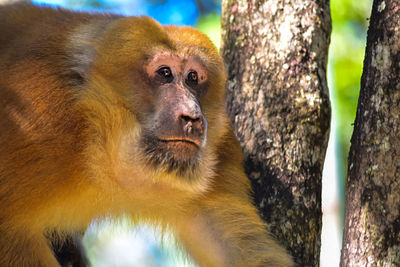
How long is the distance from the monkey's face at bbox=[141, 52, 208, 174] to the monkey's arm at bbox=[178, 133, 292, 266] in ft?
1.66

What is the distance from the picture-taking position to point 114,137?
4.44m

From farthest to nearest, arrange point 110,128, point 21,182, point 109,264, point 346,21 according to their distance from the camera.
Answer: point 109,264
point 346,21
point 110,128
point 21,182

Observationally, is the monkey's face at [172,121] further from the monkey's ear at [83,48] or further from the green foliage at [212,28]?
the green foliage at [212,28]

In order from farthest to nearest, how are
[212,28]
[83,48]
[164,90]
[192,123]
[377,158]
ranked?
[212,28], [83,48], [164,90], [192,123], [377,158]

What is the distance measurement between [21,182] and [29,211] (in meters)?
0.21

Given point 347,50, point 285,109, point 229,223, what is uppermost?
point 347,50

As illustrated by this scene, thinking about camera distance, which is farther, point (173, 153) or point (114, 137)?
point (114, 137)

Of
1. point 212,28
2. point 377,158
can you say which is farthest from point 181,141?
point 212,28

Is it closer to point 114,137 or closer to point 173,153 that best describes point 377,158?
point 173,153

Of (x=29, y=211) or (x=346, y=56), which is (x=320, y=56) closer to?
(x=29, y=211)

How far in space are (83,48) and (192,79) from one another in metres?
0.85

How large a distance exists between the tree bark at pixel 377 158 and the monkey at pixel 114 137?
2.55 ft

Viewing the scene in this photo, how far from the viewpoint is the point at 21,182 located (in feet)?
13.6

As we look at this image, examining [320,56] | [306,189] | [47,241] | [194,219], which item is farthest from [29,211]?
[320,56]
